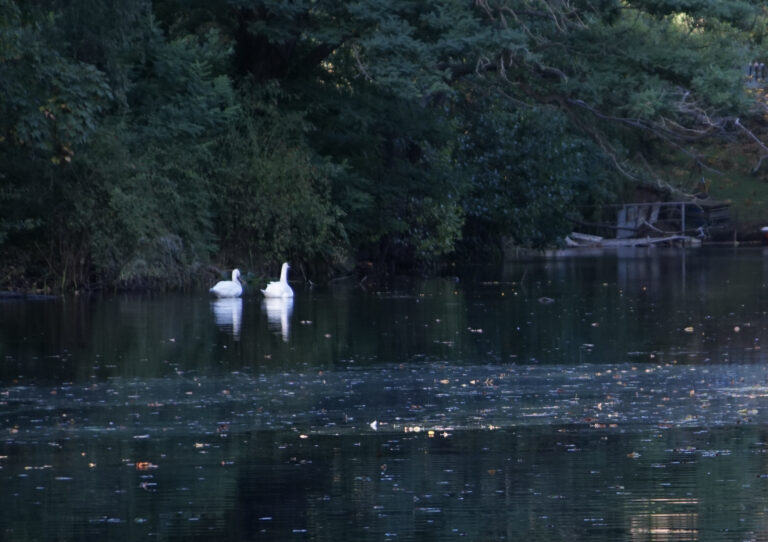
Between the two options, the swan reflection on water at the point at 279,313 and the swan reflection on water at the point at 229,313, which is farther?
the swan reflection on water at the point at 229,313

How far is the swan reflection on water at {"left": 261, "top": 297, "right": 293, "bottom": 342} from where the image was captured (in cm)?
2156

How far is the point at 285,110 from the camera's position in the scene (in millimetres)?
35812

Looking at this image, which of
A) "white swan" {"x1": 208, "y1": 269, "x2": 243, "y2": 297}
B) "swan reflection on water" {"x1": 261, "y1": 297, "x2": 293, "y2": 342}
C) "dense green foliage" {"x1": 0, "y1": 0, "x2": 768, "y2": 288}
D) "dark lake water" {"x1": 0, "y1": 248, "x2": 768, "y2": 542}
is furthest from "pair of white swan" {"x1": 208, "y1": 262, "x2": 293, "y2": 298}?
"dark lake water" {"x1": 0, "y1": 248, "x2": 768, "y2": 542}

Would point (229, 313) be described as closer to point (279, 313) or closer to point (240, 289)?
point (279, 313)

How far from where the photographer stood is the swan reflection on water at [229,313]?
21.7 meters

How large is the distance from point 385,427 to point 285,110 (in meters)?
24.7

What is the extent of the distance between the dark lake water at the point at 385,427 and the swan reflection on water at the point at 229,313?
0.53 feet

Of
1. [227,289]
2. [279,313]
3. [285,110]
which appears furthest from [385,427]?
[285,110]

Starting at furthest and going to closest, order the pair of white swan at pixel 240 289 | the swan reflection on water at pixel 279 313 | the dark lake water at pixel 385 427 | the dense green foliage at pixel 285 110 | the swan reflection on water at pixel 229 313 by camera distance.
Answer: the dense green foliage at pixel 285 110
the pair of white swan at pixel 240 289
the swan reflection on water at pixel 229 313
the swan reflection on water at pixel 279 313
the dark lake water at pixel 385 427

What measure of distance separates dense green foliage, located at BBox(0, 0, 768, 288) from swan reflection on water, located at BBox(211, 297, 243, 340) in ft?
10.5

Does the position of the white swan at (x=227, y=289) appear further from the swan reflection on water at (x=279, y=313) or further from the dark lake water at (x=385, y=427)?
the dark lake water at (x=385, y=427)

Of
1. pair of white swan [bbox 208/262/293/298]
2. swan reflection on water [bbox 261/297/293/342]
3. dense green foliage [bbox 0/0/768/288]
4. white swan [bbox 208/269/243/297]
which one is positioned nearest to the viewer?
swan reflection on water [bbox 261/297/293/342]

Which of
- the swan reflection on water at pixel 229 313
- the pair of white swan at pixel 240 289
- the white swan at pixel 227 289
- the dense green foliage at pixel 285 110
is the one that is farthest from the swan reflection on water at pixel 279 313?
the dense green foliage at pixel 285 110

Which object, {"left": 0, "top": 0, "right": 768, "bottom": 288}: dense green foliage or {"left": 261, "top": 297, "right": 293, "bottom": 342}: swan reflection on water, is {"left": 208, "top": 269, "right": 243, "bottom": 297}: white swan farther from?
{"left": 0, "top": 0, "right": 768, "bottom": 288}: dense green foliage
